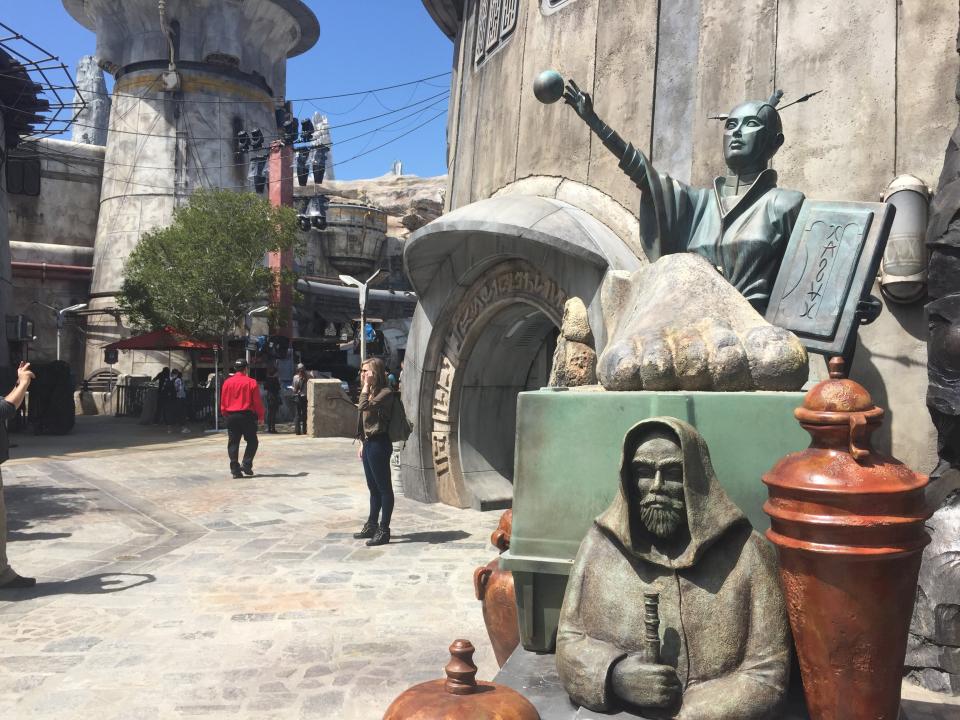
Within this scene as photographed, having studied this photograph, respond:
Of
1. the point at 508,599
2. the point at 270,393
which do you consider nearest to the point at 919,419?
the point at 508,599

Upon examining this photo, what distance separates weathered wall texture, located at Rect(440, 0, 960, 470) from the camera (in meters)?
5.91

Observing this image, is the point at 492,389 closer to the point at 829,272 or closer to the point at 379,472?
the point at 379,472

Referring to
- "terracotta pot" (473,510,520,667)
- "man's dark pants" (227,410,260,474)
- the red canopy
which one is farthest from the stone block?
"terracotta pot" (473,510,520,667)

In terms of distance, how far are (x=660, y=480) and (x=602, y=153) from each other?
612cm

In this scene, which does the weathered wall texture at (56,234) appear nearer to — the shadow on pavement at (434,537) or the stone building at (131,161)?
the stone building at (131,161)

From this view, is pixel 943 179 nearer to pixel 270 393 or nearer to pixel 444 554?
pixel 444 554

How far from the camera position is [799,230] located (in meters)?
4.09

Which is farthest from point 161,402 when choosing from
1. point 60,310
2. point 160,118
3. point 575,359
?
point 575,359

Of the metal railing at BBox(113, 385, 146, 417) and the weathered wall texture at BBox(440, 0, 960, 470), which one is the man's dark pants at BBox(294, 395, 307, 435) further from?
the weathered wall texture at BBox(440, 0, 960, 470)

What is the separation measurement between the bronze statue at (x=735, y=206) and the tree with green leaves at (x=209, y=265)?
1770 cm

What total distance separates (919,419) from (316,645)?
15.0ft

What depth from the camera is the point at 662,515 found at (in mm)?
2475

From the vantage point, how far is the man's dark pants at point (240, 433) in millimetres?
11883

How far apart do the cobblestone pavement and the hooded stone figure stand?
1963 mm
